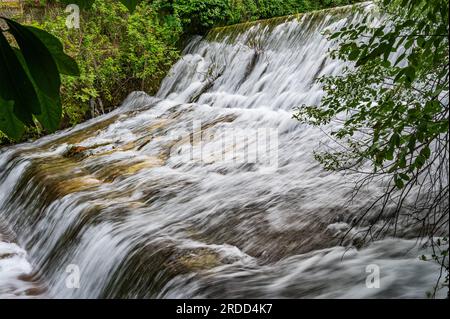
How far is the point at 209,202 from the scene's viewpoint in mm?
4953

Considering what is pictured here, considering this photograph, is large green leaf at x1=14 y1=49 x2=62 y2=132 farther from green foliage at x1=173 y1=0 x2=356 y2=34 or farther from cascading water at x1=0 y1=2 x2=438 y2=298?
green foliage at x1=173 y1=0 x2=356 y2=34

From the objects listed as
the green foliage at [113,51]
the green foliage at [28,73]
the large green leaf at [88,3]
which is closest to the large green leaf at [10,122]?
the green foliage at [28,73]

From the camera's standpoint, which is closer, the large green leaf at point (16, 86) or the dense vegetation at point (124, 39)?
the large green leaf at point (16, 86)

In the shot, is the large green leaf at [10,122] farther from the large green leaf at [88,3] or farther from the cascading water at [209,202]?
the cascading water at [209,202]

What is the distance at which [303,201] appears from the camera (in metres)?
4.43

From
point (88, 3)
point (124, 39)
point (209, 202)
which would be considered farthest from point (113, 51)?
point (88, 3)

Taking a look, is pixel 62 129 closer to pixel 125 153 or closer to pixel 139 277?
pixel 125 153

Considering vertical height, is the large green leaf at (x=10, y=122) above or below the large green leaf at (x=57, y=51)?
below

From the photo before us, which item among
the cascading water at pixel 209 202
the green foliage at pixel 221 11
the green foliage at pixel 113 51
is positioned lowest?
the cascading water at pixel 209 202

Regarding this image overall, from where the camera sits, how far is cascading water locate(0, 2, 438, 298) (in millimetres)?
3305

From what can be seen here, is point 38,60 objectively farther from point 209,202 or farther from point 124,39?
point 124,39

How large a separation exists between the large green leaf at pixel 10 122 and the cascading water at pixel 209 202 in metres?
2.32

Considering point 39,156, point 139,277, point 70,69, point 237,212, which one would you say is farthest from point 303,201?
point 39,156

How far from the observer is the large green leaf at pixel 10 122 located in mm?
849
